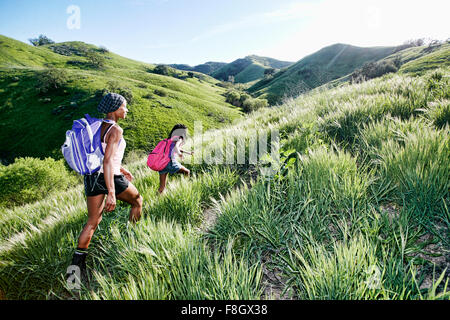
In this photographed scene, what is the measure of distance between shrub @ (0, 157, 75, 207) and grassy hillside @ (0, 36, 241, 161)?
28.2 meters

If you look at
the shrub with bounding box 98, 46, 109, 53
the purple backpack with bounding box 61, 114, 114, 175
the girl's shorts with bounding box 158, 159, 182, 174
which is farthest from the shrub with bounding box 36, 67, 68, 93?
the purple backpack with bounding box 61, 114, 114, 175

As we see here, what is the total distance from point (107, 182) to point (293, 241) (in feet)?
8.51

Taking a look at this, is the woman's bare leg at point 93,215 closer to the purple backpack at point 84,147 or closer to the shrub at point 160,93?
the purple backpack at point 84,147

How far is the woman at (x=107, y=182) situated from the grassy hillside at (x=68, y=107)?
→ 2170 inches

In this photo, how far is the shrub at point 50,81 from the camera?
70500 millimetres

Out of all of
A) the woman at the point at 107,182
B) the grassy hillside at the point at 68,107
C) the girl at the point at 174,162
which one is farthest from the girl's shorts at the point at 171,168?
the grassy hillside at the point at 68,107

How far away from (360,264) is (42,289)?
3.85 meters

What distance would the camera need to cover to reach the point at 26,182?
903 inches

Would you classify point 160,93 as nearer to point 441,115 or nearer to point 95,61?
point 95,61

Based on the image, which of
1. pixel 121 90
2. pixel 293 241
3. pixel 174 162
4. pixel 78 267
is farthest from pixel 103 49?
pixel 293 241

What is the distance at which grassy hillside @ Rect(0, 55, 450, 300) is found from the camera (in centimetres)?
160
